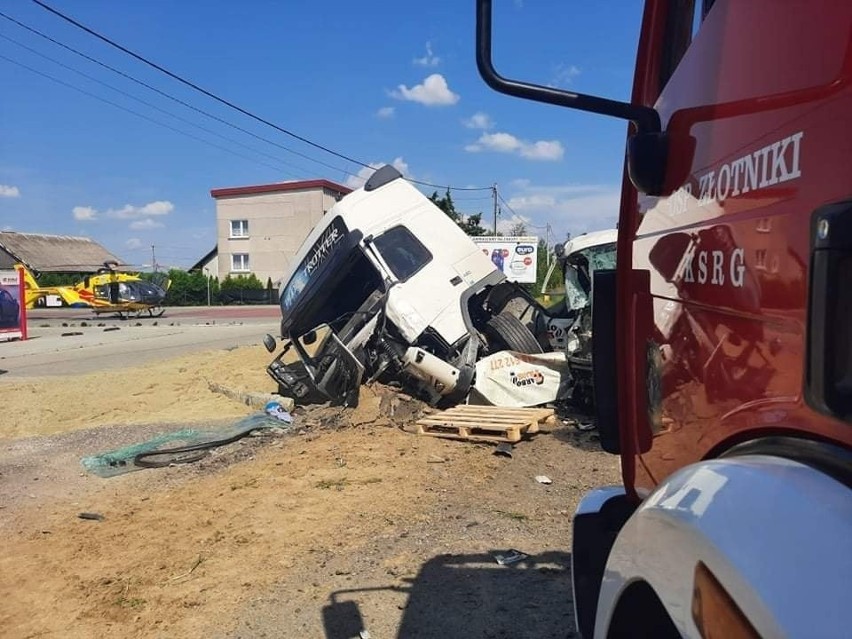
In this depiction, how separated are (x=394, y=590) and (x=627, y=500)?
Answer: 6.95 ft

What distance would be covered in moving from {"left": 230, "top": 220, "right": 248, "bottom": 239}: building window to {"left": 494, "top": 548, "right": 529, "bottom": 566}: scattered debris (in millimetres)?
50630

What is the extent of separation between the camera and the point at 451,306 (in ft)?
29.9

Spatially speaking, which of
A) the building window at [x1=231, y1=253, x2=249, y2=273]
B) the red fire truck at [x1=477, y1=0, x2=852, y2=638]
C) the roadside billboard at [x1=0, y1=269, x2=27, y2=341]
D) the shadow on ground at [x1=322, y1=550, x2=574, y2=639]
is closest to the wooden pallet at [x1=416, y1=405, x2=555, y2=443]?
the shadow on ground at [x1=322, y1=550, x2=574, y2=639]

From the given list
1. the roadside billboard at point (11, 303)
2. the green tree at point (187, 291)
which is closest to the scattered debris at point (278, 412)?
the roadside billboard at point (11, 303)

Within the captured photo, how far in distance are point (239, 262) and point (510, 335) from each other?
155 feet

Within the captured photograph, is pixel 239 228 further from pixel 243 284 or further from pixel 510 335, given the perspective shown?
pixel 510 335

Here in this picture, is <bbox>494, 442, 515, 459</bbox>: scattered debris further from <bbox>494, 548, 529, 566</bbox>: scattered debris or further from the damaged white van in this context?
<bbox>494, 548, 529, 566</bbox>: scattered debris

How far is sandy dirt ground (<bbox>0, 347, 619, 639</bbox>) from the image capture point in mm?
3717

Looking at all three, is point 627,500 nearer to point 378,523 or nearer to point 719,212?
point 719,212

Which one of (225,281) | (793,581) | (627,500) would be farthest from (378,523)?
(225,281)

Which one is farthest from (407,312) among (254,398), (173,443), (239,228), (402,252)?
(239,228)

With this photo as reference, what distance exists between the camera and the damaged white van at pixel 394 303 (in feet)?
28.6

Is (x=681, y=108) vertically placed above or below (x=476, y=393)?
above

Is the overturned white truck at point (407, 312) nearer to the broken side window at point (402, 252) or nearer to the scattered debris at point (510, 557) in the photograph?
the broken side window at point (402, 252)
